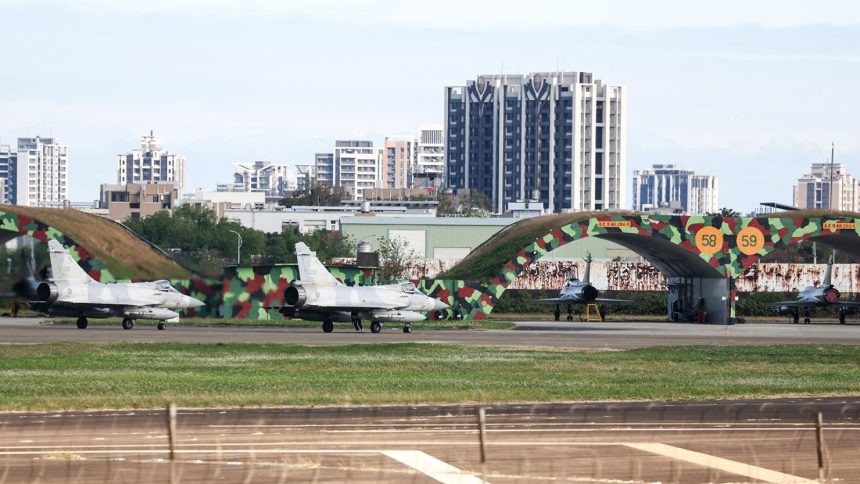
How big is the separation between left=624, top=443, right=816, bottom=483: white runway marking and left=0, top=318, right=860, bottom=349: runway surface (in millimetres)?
31602

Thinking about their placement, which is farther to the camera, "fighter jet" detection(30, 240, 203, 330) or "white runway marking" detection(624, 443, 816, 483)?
"fighter jet" detection(30, 240, 203, 330)

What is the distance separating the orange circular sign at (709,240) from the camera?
79.7 meters

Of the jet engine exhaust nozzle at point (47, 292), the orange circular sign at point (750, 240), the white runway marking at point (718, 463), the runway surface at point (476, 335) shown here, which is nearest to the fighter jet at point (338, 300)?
the runway surface at point (476, 335)

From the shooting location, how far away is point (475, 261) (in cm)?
8362

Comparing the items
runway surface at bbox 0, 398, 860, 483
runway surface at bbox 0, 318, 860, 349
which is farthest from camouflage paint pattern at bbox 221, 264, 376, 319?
runway surface at bbox 0, 398, 860, 483

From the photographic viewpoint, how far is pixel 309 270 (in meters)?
65.4

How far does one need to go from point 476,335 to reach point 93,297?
18281 mm

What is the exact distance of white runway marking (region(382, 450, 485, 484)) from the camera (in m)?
19.5

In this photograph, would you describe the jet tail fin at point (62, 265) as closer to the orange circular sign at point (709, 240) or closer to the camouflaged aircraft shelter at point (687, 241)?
the camouflaged aircraft shelter at point (687, 241)

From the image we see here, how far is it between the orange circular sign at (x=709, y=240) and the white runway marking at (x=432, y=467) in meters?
59.7

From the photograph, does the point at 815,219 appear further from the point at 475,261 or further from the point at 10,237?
the point at 10,237

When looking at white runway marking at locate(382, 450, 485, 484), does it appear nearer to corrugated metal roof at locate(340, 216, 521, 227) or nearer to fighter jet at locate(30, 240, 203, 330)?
fighter jet at locate(30, 240, 203, 330)

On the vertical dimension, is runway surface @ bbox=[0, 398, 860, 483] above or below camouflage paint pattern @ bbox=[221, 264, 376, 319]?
below

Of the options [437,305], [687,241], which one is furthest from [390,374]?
[687,241]
